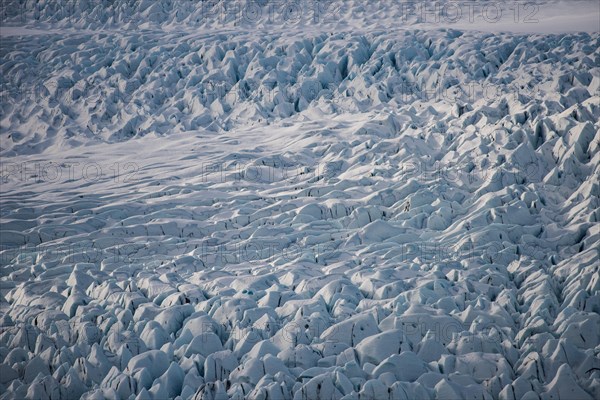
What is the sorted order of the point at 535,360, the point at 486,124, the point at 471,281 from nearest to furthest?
the point at 535,360 → the point at 471,281 → the point at 486,124

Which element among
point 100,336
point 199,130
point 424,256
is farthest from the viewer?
point 199,130

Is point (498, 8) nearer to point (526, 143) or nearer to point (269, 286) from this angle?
point (526, 143)

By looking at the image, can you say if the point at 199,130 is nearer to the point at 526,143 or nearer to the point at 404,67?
the point at 404,67

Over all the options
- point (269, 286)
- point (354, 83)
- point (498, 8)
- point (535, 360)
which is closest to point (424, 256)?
point (269, 286)

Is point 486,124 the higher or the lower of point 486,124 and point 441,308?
the higher

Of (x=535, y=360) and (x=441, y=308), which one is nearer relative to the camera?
(x=535, y=360)

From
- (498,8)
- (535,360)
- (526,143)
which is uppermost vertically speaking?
(498,8)
